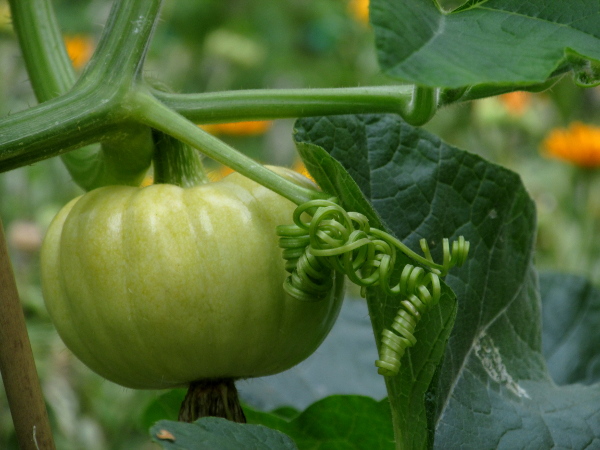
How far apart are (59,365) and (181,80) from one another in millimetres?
1493

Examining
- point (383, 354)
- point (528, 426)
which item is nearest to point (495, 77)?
point (383, 354)

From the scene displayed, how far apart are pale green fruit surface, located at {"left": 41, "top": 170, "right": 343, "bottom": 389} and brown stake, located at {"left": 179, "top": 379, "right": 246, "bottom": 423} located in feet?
0.10

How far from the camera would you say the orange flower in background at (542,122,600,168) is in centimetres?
208

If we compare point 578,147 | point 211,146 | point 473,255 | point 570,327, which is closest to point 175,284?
point 211,146

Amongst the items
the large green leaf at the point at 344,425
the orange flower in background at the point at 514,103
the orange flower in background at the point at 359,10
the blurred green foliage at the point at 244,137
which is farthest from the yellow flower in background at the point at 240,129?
the large green leaf at the point at 344,425

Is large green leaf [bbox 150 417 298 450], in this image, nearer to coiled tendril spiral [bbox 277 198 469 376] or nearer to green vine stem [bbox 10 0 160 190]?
coiled tendril spiral [bbox 277 198 469 376]

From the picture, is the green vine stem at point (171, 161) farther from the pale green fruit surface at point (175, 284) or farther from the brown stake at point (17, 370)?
the brown stake at point (17, 370)

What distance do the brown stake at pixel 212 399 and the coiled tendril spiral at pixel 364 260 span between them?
147mm

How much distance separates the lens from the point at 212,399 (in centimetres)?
71

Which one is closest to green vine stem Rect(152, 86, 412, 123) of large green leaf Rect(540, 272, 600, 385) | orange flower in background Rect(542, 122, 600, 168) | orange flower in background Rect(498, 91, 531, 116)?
large green leaf Rect(540, 272, 600, 385)

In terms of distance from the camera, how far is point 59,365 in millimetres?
1828

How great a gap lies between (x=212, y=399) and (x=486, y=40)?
1.27 ft

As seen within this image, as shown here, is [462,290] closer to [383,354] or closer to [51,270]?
[383,354]

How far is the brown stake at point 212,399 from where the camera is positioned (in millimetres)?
710
